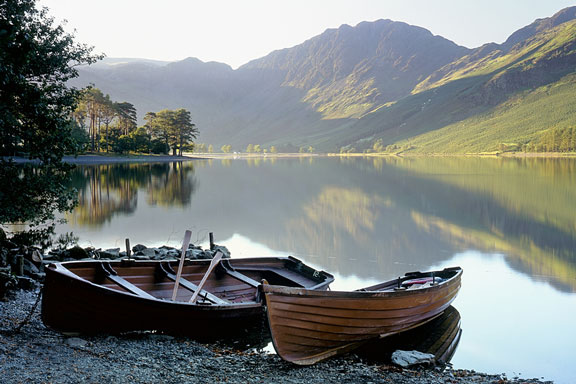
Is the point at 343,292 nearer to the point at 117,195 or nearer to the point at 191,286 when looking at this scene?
the point at 191,286

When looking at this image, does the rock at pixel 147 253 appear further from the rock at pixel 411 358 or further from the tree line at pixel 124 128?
the tree line at pixel 124 128

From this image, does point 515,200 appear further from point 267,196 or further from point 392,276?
point 392,276

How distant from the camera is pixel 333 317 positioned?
9227 millimetres

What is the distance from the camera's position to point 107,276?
10891mm

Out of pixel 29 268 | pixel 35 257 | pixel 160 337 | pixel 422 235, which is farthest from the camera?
pixel 422 235

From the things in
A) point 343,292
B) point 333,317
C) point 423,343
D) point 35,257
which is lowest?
point 423,343

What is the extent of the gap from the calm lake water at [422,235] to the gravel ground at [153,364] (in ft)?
8.05

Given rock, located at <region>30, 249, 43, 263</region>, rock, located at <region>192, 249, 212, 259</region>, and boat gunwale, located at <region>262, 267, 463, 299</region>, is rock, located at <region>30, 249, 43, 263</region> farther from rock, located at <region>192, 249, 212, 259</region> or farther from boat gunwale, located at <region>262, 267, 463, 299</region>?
boat gunwale, located at <region>262, 267, 463, 299</region>

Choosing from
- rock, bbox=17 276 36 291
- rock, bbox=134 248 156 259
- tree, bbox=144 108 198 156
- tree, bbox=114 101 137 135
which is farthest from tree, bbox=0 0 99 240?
tree, bbox=144 108 198 156

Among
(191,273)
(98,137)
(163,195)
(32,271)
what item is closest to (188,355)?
(191,273)

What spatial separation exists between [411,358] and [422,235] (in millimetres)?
18649

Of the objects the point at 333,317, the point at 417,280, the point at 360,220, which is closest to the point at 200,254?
the point at 417,280

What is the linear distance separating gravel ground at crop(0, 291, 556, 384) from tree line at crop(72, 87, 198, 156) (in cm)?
7857

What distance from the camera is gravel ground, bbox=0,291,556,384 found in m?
7.44
